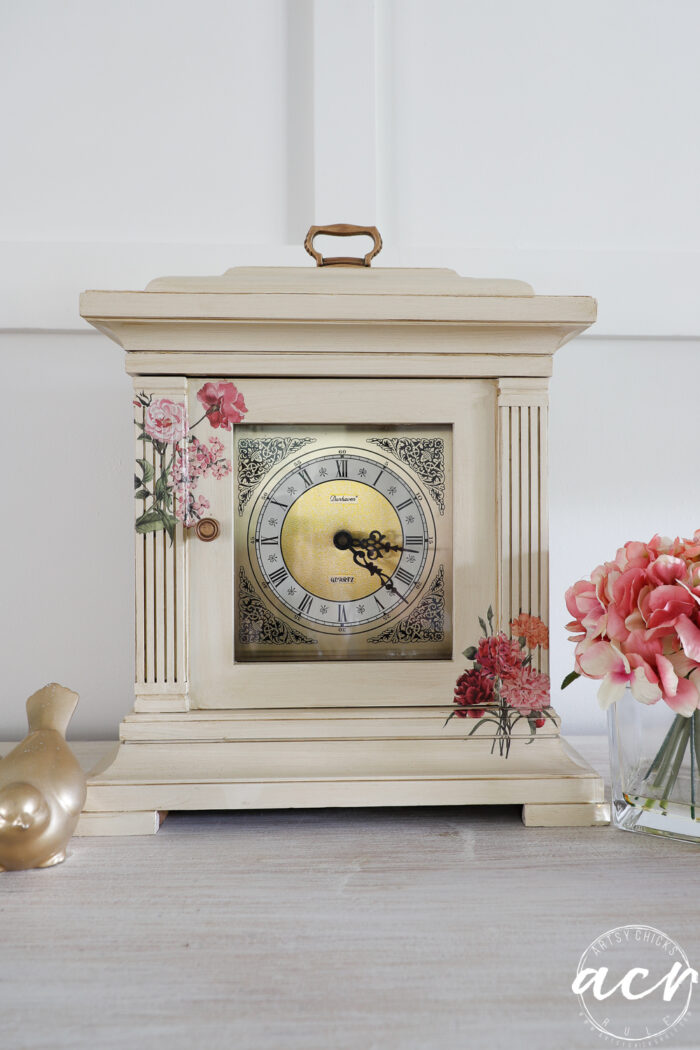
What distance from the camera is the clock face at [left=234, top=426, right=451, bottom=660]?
76 cm

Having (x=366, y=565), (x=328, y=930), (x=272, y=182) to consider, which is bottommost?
(x=328, y=930)

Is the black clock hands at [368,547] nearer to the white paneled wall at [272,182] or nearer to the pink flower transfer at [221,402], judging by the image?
the pink flower transfer at [221,402]

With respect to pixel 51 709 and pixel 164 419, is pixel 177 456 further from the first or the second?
pixel 51 709

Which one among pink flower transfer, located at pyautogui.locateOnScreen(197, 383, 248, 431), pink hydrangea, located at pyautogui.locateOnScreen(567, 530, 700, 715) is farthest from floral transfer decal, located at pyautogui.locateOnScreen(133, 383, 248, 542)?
pink hydrangea, located at pyautogui.locateOnScreen(567, 530, 700, 715)

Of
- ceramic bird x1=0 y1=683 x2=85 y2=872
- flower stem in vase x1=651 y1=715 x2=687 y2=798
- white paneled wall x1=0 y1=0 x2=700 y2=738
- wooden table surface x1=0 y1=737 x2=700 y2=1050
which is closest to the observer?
wooden table surface x1=0 y1=737 x2=700 y2=1050

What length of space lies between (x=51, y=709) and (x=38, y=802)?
132mm

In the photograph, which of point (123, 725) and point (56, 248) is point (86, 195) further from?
point (123, 725)

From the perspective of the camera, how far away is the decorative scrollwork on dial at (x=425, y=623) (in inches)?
30.0

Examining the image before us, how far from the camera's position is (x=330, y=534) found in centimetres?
76

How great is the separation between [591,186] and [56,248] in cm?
74

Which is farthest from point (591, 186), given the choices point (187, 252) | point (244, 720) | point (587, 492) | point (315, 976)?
point (315, 976)

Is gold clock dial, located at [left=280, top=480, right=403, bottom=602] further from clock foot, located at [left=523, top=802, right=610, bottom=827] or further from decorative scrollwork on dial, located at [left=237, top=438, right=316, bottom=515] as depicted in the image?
clock foot, located at [left=523, top=802, right=610, bottom=827]

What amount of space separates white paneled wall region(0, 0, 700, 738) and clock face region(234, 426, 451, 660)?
0.36 meters

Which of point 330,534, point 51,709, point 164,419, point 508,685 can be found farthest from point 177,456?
point 508,685
